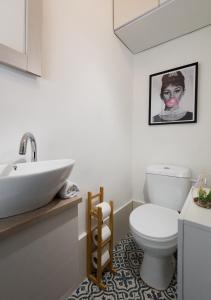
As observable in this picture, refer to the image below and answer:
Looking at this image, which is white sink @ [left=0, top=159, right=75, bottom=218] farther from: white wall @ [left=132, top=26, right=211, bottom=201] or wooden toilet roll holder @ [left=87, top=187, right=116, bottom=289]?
white wall @ [left=132, top=26, right=211, bottom=201]

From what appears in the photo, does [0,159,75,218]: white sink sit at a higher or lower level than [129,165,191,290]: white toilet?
higher

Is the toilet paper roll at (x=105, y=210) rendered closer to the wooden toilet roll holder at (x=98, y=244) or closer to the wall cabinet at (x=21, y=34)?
the wooden toilet roll holder at (x=98, y=244)

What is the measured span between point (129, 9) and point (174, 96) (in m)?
0.84

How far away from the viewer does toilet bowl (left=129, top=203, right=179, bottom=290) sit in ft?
3.26

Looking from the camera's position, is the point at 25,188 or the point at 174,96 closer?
the point at 25,188

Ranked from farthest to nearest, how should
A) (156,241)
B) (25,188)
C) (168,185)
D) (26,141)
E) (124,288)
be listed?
(168,185) → (124,288) → (156,241) → (26,141) → (25,188)

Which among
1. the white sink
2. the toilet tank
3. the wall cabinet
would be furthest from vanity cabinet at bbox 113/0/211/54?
the white sink

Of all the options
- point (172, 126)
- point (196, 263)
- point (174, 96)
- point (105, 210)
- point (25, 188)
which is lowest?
point (196, 263)

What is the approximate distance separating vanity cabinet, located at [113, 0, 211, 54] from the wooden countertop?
1484mm

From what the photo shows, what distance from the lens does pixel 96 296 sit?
107 cm

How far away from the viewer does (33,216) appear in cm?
61

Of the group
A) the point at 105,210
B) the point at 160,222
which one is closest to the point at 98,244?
the point at 105,210

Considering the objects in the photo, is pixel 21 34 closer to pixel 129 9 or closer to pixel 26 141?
pixel 26 141

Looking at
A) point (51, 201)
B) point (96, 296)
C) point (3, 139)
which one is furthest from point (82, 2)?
point (96, 296)
